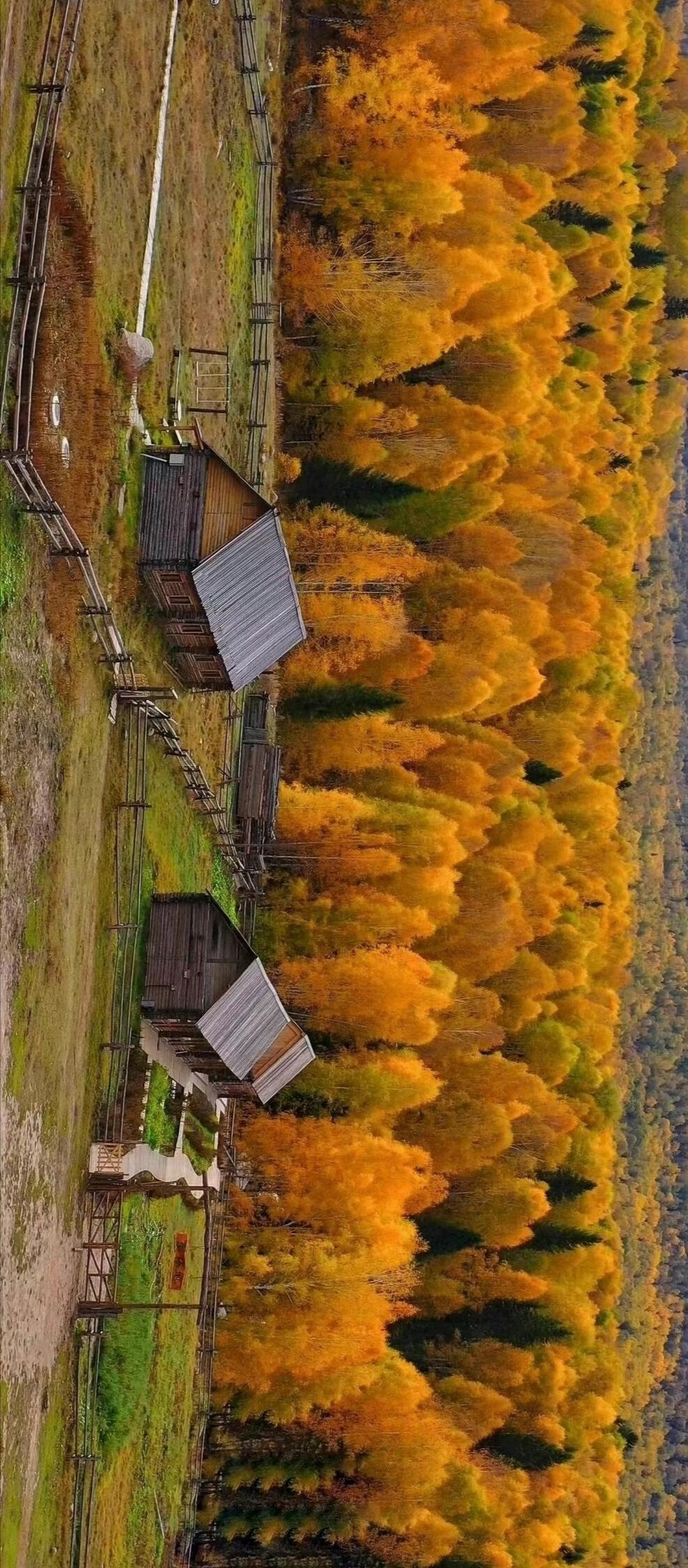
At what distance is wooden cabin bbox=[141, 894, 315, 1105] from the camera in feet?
143

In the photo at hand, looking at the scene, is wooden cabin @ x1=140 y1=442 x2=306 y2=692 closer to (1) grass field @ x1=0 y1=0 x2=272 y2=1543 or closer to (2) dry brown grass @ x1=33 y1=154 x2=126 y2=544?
(1) grass field @ x1=0 y1=0 x2=272 y2=1543

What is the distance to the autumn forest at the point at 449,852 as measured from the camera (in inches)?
2399

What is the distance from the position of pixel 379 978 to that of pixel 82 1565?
3018 cm

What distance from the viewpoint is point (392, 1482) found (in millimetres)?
61125

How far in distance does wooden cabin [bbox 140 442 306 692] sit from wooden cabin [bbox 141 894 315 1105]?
7845mm

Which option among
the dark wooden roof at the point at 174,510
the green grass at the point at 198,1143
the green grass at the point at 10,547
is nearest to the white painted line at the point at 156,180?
the dark wooden roof at the point at 174,510

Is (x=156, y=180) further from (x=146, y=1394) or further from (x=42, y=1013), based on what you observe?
(x=146, y=1394)

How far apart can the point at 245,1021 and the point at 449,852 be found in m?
23.6

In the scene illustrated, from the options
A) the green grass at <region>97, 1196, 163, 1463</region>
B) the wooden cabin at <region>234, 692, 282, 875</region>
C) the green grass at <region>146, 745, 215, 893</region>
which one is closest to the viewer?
the green grass at <region>97, 1196, 163, 1463</region>

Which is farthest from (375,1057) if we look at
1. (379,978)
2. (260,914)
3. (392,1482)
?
(392,1482)

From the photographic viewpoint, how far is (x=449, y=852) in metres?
68.3

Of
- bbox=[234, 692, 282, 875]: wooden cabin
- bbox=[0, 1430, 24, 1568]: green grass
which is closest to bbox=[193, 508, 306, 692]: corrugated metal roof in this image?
bbox=[234, 692, 282, 875]: wooden cabin

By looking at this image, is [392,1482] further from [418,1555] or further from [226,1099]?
[226,1099]

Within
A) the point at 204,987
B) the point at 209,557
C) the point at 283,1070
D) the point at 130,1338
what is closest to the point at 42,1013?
the point at 204,987
